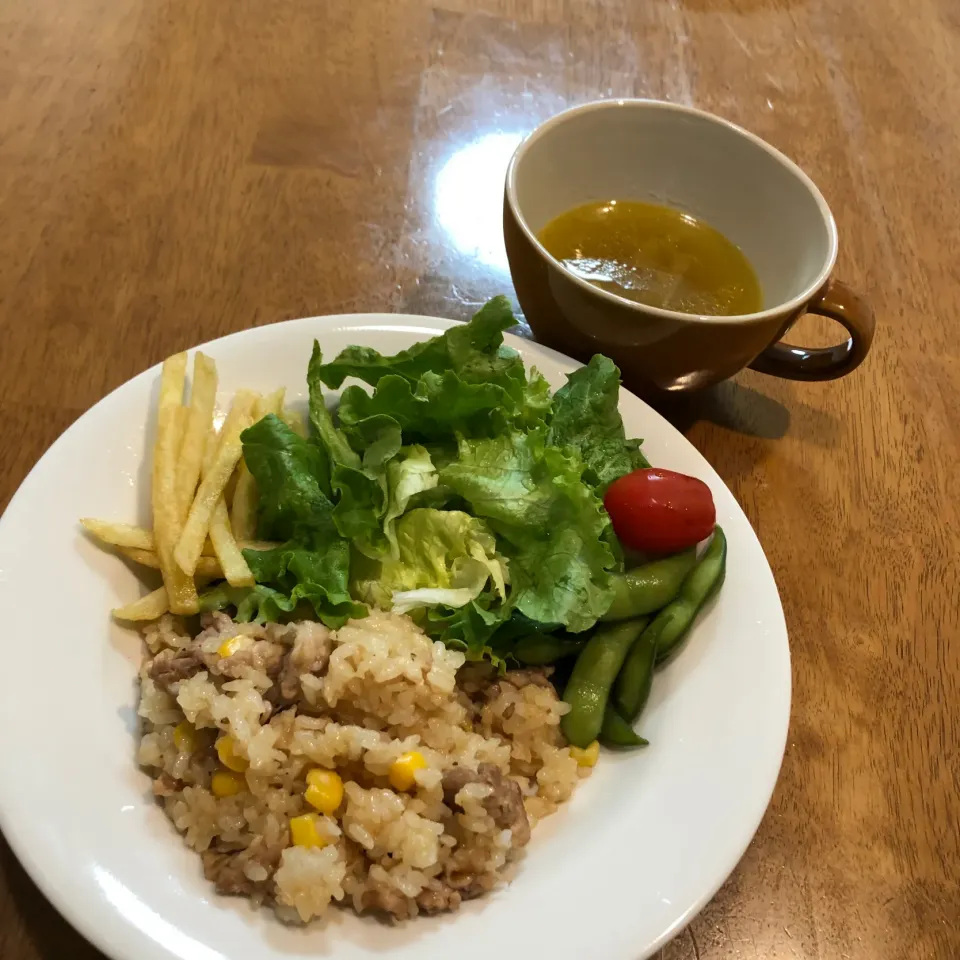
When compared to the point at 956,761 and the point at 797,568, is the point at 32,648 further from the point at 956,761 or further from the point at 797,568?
the point at 956,761

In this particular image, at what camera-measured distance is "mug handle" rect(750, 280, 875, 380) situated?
222 cm

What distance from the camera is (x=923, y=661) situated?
211 centimetres

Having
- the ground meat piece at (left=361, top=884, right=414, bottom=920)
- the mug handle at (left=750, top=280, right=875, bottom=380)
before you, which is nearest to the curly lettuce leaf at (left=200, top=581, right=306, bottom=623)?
the ground meat piece at (left=361, top=884, right=414, bottom=920)

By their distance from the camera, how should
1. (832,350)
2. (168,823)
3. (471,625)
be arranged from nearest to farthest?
1. (168,823)
2. (471,625)
3. (832,350)

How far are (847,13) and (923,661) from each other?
11.1 ft

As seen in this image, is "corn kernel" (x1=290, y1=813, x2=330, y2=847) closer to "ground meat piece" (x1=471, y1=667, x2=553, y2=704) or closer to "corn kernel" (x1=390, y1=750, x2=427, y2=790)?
"corn kernel" (x1=390, y1=750, x2=427, y2=790)

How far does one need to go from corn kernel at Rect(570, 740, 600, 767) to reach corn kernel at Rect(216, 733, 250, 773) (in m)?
0.66

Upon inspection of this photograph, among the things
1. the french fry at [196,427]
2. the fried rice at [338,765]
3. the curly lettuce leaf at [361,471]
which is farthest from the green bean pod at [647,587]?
the french fry at [196,427]

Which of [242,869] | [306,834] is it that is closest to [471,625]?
[306,834]

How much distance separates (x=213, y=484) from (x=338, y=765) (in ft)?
2.20

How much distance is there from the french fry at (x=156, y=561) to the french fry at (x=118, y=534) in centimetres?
1

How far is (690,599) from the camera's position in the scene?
1.88 metres

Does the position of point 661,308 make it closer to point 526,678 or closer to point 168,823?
point 526,678

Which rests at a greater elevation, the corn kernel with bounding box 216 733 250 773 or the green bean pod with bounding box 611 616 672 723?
the corn kernel with bounding box 216 733 250 773
